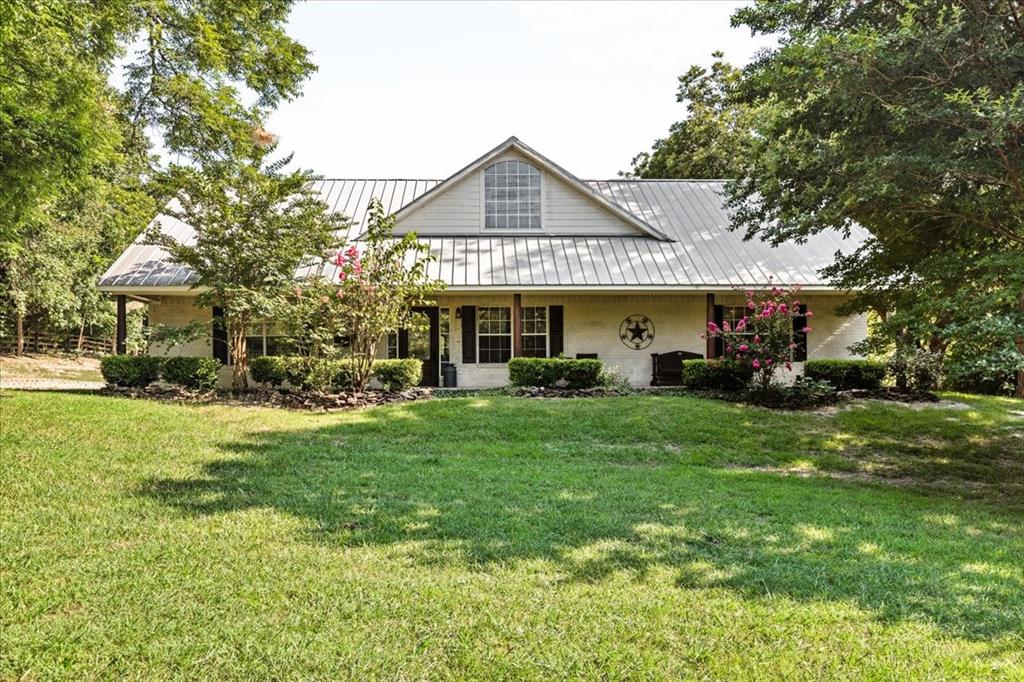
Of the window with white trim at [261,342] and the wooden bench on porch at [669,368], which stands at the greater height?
the window with white trim at [261,342]

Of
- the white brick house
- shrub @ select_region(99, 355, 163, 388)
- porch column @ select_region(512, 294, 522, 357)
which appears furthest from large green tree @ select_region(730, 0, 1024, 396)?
shrub @ select_region(99, 355, 163, 388)

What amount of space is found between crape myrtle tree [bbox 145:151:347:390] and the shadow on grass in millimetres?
4459

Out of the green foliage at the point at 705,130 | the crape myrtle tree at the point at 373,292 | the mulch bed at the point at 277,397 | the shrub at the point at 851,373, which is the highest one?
the green foliage at the point at 705,130

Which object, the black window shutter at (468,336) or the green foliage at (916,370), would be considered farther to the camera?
the black window shutter at (468,336)

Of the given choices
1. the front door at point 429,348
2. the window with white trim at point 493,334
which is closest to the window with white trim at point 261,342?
the front door at point 429,348

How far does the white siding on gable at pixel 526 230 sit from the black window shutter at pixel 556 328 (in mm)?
2312

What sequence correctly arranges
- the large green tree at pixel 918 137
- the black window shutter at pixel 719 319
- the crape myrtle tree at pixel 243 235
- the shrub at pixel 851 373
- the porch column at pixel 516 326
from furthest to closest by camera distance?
1. the black window shutter at pixel 719 319
2. the porch column at pixel 516 326
3. the shrub at pixel 851 373
4. the crape myrtle tree at pixel 243 235
5. the large green tree at pixel 918 137

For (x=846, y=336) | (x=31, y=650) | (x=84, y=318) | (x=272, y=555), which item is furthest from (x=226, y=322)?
(x=84, y=318)

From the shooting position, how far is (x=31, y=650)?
3.02 meters

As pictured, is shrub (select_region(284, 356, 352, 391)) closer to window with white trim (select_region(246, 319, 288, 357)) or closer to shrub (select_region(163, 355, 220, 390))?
shrub (select_region(163, 355, 220, 390))

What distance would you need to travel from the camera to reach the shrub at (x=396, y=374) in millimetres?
13094

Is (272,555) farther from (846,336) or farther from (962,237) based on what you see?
(846,336)

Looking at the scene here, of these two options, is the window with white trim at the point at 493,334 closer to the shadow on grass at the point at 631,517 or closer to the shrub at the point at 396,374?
the shrub at the point at 396,374

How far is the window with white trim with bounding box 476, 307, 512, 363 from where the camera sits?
1571 centimetres
